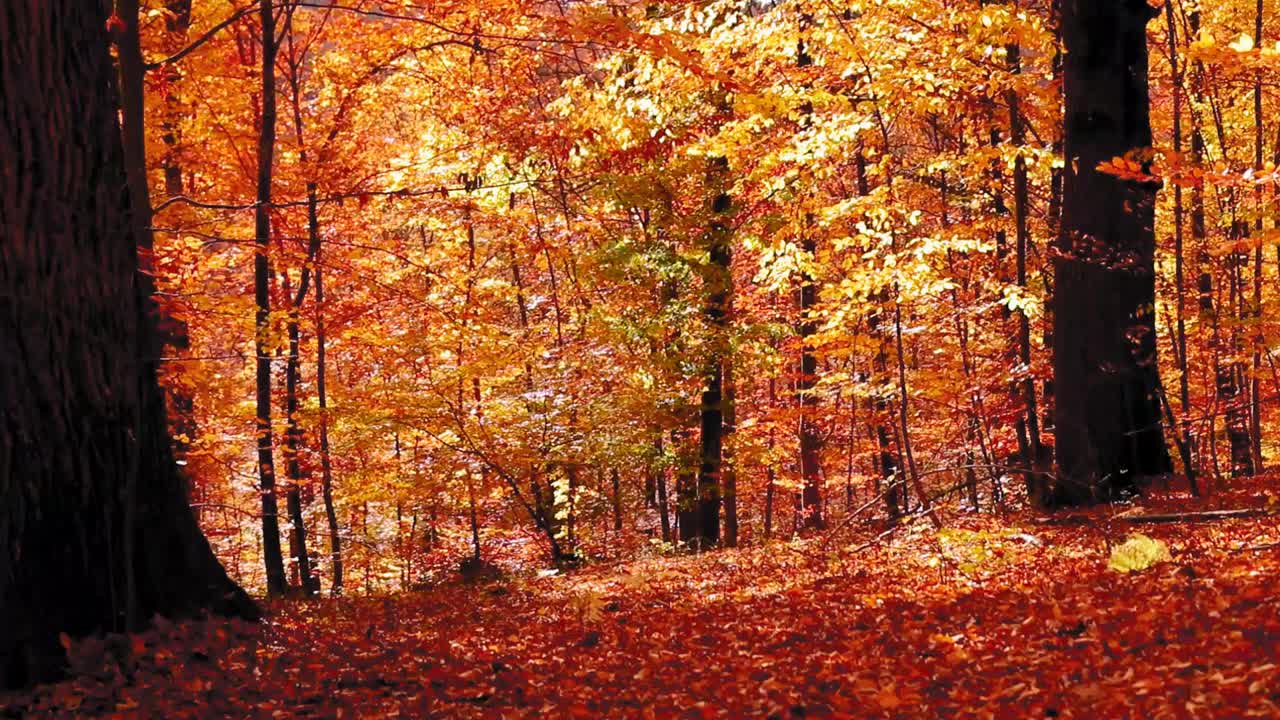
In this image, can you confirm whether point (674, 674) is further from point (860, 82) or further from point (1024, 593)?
point (860, 82)

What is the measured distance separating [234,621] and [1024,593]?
14.5ft

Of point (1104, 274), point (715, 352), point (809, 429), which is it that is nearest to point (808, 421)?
point (809, 429)

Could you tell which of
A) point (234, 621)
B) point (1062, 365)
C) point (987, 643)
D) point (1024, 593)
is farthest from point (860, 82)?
point (234, 621)

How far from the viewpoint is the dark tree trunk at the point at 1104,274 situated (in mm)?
7680

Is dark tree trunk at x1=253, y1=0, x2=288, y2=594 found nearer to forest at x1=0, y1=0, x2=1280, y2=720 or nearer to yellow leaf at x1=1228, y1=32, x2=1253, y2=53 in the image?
forest at x1=0, y1=0, x2=1280, y2=720

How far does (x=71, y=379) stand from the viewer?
5.02 meters

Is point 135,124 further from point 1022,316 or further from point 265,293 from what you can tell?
point 1022,316

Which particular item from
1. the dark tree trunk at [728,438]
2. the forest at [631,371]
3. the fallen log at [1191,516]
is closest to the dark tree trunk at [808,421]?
the forest at [631,371]

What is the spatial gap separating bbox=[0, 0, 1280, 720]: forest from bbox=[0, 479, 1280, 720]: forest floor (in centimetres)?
3

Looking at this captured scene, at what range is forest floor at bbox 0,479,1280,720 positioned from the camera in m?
3.60

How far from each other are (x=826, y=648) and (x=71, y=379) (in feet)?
13.4

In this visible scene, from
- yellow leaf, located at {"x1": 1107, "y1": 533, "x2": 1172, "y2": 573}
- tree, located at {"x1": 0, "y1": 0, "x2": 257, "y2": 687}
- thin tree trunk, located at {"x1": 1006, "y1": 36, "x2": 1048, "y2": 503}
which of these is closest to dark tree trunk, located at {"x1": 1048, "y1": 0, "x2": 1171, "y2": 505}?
thin tree trunk, located at {"x1": 1006, "y1": 36, "x2": 1048, "y2": 503}

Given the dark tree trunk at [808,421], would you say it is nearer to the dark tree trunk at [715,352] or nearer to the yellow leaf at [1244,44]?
the dark tree trunk at [715,352]

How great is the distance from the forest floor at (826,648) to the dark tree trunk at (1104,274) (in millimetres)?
740
